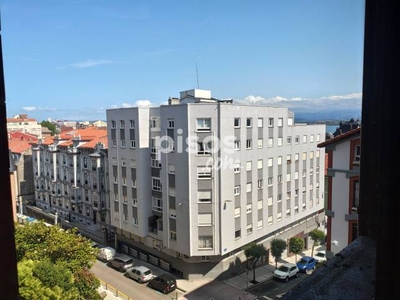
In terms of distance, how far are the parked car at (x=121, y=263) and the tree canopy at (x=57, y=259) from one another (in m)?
4.66

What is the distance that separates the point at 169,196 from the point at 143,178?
4.89ft

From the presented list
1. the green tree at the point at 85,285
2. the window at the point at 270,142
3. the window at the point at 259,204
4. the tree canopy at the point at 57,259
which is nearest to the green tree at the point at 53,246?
the tree canopy at the point at 57,259

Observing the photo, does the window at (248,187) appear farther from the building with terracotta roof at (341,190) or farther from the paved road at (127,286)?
the building with terracotta roof at (341,190)

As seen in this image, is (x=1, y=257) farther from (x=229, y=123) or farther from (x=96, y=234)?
(x=96, y=234)

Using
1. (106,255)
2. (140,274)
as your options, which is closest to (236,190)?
(140,274)

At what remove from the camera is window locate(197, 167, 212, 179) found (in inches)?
447

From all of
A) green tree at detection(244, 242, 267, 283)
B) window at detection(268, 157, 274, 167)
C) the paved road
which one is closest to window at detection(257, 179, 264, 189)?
window at detection(268, 157, 274, 167)

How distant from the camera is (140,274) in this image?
11.8m

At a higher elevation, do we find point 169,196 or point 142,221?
point 169,196

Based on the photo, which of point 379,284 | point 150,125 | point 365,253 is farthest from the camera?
point 150,125

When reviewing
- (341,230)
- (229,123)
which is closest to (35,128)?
(229,123)

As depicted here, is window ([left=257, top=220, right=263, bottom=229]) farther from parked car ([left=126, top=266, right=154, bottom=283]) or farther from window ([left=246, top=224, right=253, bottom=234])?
parked car ([left=126, top=266, right=154, bottom=283])

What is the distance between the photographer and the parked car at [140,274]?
11744 mm

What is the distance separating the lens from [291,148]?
14.2m
